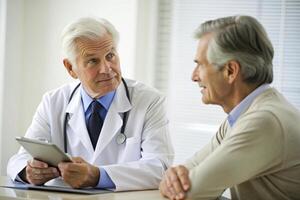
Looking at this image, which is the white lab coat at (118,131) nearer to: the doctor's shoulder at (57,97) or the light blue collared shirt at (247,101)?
the doctor's shoulder at (57,97)

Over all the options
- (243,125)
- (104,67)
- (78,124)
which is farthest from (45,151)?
(243,125)

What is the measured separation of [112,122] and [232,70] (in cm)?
68

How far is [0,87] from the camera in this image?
3.18 m

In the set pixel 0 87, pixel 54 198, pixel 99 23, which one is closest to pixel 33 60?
pixel 0 87

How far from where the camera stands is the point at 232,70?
5.47ft

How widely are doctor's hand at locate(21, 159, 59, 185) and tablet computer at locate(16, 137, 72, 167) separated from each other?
0.02 meters

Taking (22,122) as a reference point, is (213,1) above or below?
above

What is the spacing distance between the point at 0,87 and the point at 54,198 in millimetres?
1707

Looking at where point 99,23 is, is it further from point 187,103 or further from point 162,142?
point 187,103

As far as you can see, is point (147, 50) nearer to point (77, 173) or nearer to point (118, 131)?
point (118, 131)

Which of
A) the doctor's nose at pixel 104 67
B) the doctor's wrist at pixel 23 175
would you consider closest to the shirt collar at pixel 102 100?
the doctor's nose at pixel 104 67

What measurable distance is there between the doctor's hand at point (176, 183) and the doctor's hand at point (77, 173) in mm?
300

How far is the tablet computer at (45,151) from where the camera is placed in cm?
169

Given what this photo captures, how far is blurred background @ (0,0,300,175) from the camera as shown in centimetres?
301
